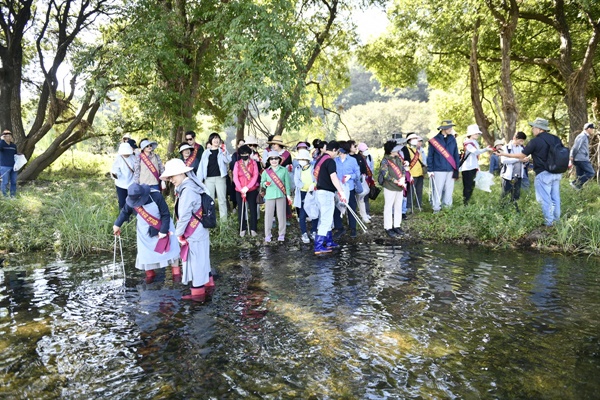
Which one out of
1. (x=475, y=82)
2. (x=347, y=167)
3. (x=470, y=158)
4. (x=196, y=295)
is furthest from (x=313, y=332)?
(x=475, y=82)

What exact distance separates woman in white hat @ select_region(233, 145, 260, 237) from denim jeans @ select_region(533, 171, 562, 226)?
230 inches

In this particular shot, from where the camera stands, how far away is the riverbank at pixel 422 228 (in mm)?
9219

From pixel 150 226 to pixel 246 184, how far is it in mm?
3332

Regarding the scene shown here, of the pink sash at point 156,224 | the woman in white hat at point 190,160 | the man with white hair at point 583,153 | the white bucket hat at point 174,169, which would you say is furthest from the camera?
the man with white hair at point 583,153

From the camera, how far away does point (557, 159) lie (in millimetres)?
9008

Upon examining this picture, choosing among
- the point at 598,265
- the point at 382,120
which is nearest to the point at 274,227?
the point at 598,265

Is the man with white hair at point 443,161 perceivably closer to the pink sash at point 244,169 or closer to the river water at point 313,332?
the river water at point 313,332

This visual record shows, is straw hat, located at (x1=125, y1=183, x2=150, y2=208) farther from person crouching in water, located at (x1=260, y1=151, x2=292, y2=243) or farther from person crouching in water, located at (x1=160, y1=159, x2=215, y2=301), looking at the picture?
person crouching in water, located at (x1=260, y1=151, x2=292, y2=243)

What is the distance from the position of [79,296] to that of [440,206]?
26.4 ft

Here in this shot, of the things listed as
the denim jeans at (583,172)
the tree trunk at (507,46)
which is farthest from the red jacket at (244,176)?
the tree trunk at (507,46)

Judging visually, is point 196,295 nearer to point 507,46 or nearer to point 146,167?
Answer: point 146,167

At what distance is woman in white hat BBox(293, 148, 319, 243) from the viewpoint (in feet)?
30.2

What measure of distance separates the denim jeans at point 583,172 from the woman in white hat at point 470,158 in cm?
243

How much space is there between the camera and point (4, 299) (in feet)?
22.1
